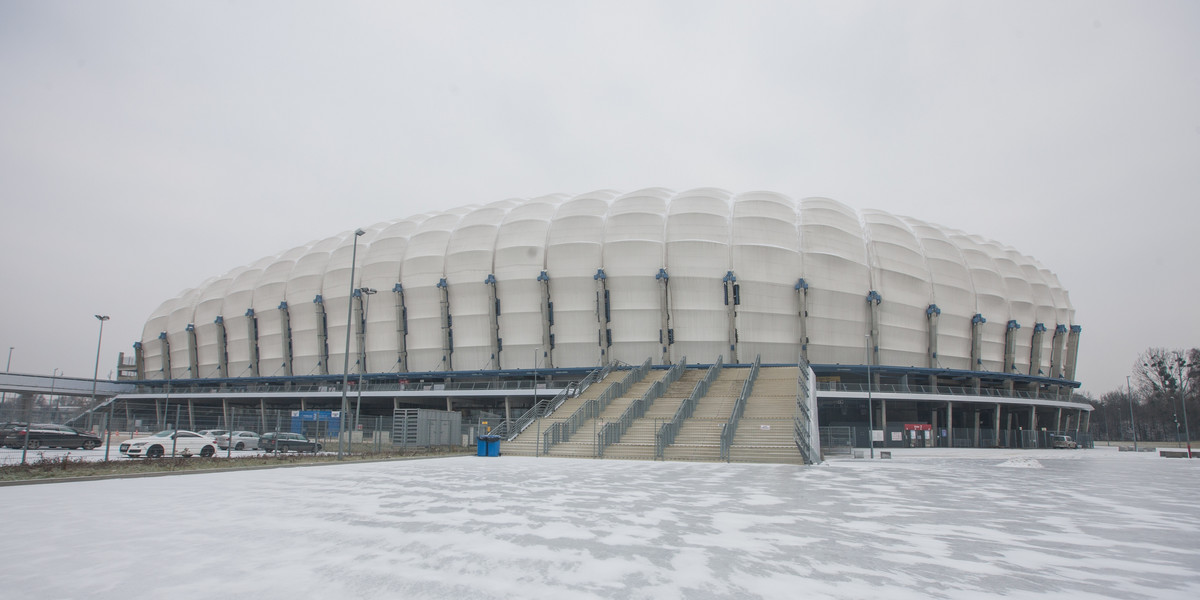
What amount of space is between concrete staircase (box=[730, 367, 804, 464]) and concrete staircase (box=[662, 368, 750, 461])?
3.30 ft

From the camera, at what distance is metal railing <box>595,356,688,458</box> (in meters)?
31.3

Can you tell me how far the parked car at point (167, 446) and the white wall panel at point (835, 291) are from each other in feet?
139

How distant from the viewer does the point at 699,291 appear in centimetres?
5228

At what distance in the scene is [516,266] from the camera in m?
54.7

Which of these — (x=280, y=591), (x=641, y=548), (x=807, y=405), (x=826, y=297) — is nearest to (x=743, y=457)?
(x=807, y=405)

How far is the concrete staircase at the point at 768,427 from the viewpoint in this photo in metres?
28.0

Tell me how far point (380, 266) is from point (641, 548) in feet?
184

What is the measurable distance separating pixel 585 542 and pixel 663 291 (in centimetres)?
4369

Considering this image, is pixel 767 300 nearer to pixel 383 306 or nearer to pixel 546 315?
pixel 546 315

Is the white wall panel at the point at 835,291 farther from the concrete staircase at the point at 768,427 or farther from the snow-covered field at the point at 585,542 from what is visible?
the snow-covered field at the point at 585,542

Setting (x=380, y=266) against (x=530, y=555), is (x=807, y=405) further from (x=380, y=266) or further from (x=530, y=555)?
(x=380, y=266)

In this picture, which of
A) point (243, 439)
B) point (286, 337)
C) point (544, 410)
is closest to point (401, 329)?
point (286, 337)

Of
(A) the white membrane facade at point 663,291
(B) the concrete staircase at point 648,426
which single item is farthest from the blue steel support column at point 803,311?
(B) the concrete staircase at point 648,426

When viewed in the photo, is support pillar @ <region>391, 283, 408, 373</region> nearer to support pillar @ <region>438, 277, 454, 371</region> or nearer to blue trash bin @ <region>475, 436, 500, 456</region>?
support pillar @ <region>438, 277, 454, 371</region>
